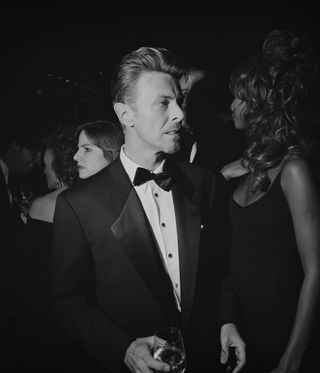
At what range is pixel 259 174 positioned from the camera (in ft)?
5.75

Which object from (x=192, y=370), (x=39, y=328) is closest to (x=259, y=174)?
(x=192, y=370)

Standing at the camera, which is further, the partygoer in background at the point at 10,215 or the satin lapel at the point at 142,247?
the partygoer in background at the point at 10,215

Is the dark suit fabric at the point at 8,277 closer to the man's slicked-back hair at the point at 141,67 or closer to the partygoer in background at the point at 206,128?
the man's slicked-back hair at the point at 141,67

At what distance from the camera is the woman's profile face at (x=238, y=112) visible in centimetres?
221

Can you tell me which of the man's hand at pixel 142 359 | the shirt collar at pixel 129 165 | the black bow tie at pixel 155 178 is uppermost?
the shirt collar at pixel 129 165

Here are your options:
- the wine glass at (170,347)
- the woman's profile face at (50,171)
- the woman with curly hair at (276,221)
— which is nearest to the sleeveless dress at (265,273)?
the woman with curly hair at (276,221)

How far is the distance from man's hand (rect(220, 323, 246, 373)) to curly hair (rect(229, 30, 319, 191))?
2.78ft

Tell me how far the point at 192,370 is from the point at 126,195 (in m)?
1.19

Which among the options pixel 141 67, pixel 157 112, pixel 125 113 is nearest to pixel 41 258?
pixel 125 113

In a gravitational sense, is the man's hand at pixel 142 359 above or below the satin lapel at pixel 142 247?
below

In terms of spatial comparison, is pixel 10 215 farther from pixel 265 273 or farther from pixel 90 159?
pixel 265 273

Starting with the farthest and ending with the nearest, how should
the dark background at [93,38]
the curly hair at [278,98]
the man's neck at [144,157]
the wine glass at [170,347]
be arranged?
the dark background at [93,38] → the man's neck at [144,157] → the curly hair at [278,98] → the wine glass at [170,347]

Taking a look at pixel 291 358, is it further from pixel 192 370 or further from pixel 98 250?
pixel 98 250

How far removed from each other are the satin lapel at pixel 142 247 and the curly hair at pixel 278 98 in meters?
0.69
